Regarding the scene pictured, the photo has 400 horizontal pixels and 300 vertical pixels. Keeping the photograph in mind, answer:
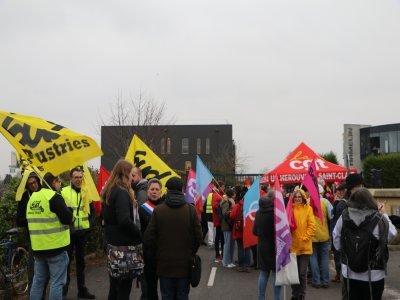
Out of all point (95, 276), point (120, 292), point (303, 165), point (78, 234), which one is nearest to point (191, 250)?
point (120, 292)

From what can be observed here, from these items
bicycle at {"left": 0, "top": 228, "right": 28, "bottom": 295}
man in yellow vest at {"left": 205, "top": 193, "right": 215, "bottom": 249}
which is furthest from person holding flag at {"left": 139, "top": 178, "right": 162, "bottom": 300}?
man in yellow vest at {"left": 205, "top": 193, "right": 215, "bottom": 249}

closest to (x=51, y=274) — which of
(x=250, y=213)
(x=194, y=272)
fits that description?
(x=194, y=272)

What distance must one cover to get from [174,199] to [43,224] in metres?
1.83

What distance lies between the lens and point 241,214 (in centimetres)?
1025

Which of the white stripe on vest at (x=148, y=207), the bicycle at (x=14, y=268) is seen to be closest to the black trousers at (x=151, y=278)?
the white stripe on vest at (x=148, y=207)

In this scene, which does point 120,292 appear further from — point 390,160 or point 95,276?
point 390,160

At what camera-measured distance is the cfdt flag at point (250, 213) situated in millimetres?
8969

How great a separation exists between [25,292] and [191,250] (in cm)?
421

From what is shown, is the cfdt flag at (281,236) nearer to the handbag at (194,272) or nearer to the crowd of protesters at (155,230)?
the crowd of protesters at (155,230)

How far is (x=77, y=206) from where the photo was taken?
7.19 metres

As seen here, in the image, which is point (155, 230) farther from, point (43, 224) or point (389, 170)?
point (389, 170)

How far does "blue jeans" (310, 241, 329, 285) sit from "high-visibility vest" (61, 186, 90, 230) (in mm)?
4125

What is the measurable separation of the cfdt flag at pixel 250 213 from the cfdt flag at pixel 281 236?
277cm

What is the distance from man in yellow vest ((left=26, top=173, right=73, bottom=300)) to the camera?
5.49 metres
